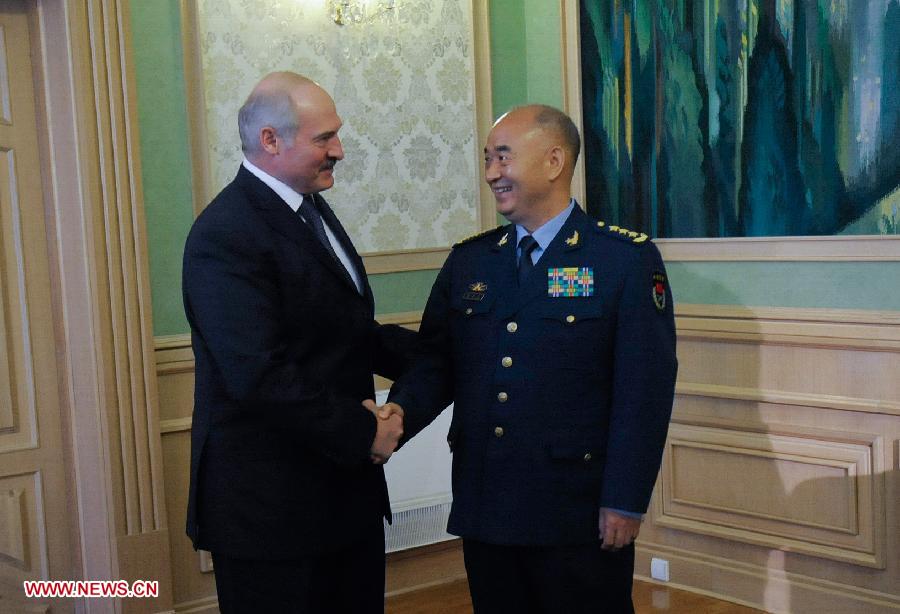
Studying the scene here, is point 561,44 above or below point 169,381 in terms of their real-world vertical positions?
above

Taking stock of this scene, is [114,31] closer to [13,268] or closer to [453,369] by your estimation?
[13,268]

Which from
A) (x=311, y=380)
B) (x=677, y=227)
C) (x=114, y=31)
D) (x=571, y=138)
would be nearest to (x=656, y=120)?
(x=677, y=227)

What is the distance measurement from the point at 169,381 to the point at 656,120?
196cm

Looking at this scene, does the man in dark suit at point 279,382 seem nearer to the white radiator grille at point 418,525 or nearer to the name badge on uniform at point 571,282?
the name badge on uniform at point 571,282

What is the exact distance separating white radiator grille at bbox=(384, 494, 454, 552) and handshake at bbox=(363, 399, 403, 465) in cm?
164

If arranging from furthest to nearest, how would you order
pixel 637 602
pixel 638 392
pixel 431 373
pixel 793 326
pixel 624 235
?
pixel 637 602 → pixel 793 326 → pixel 431 373 → pixel 624 235 → pixel 638 392

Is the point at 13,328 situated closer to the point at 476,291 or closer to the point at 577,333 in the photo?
the point at 476,291

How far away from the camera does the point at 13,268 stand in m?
3.18

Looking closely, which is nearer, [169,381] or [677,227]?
[169,381]

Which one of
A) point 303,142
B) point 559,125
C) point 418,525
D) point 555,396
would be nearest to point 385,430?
point 555,396

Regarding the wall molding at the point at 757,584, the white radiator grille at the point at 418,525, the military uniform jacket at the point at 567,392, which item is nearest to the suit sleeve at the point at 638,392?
the military uniform jacket at the point at 567,392

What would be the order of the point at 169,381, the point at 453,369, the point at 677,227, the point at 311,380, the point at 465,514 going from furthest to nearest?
the point at 677,227
the point at 169,381
the point at 453,369
the point at 465,514
the point at 311,380

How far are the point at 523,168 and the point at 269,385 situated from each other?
0.70 meters

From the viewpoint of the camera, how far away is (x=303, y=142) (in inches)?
81.3
